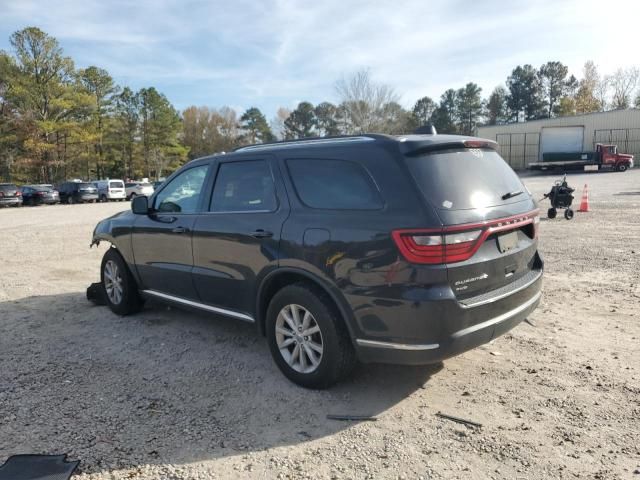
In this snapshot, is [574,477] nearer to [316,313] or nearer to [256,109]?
[316,313]

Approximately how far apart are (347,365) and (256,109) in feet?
286

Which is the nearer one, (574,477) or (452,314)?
(574,477)

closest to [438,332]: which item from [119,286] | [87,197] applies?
[119,286]

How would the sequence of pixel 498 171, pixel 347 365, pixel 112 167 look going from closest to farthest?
pixel 347 365
pixel 498 171
pixel 112 167

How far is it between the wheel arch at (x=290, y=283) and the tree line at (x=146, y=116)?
124ft

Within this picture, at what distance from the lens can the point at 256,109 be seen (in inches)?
3408

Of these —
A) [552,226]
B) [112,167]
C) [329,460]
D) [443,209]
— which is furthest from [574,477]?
[112,167]

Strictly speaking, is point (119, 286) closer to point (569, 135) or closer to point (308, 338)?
point (308, 338)

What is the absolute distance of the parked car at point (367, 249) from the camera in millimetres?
3176

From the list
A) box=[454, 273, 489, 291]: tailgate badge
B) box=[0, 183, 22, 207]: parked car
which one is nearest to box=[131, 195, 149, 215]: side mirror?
box=[454, 273, 489, 291]: tailgate badge

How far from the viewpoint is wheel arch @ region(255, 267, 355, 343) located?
346 centimetres

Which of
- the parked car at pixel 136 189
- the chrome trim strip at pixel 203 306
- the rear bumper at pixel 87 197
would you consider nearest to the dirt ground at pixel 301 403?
the chrome trim strip at pixel 203 306

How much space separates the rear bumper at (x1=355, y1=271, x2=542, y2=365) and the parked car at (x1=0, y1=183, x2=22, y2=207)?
33676 millimetres

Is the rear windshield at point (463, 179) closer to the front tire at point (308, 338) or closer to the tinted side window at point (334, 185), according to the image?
the tinted side window at point (334, 185)
